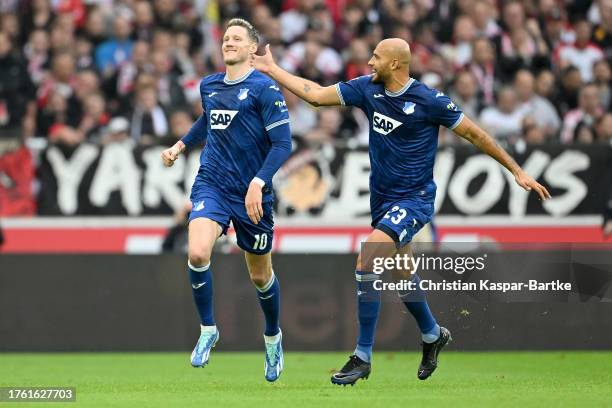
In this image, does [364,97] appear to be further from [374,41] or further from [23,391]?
[374,41]

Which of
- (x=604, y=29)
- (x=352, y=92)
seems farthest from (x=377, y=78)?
(x=604, y=29)

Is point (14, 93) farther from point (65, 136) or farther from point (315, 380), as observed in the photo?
point (315, 380)

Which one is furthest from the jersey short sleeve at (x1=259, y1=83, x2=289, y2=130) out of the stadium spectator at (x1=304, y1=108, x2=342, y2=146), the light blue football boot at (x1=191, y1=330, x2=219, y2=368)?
the stadium spectator at (x1=304, y1=108, x2=342, y2=146)

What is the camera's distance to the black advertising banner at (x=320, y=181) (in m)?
16.9

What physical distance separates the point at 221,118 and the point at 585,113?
8.68m

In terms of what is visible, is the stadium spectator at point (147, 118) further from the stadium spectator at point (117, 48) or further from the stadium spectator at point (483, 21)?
the stadium spectator at point (483, 21)

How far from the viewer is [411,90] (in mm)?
10758

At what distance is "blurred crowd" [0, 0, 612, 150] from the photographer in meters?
17.4

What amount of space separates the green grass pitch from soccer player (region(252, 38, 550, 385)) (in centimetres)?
68

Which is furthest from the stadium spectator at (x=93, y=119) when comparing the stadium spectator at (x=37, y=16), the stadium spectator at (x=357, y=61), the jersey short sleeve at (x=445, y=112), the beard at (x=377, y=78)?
the jersey short sleeve at (x=445, y=112)

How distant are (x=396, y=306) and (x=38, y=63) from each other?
20.4 ft

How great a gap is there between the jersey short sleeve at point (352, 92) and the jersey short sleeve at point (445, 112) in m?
0.58

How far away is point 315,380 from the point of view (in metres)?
11.7

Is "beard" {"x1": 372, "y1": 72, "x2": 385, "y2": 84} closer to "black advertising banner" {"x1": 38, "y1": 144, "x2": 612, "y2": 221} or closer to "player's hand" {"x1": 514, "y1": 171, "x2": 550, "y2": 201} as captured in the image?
"player's hand" {"x1": 514, "y1": 171, "x2": 550, "y2": 201}
